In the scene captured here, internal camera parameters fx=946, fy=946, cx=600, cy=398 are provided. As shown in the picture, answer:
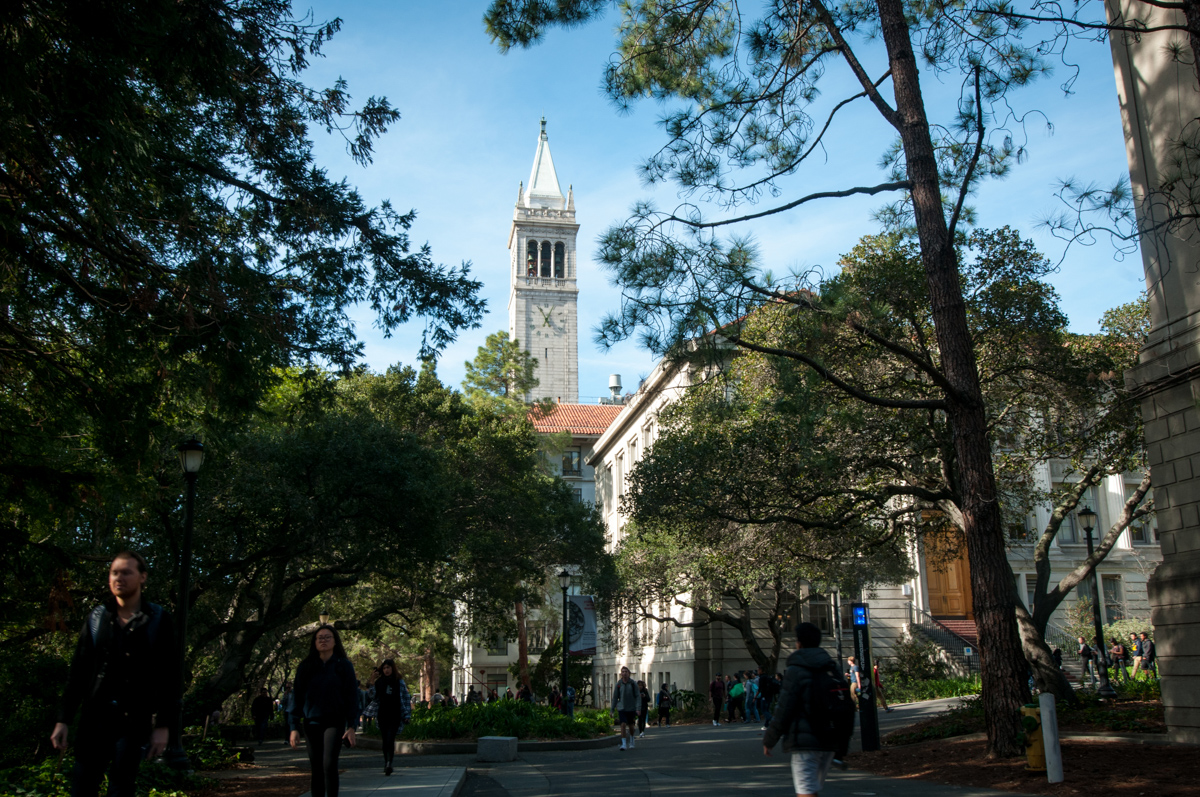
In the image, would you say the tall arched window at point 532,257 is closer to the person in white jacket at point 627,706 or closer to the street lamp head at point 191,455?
the person in white jacket at point 627,706

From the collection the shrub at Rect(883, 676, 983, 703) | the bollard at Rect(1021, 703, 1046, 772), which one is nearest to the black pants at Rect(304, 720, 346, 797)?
the bollard at Rect(1021, 703, 1046, 772)

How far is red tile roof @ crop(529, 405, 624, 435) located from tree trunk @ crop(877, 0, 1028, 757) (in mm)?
52320

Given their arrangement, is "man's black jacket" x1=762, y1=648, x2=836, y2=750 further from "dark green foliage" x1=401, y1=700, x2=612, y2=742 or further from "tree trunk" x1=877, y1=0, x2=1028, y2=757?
"dark green foliage" x1=401, y1=700, x2=612, y2=742

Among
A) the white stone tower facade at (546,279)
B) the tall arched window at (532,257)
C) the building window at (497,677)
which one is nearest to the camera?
the building window at (497,677)

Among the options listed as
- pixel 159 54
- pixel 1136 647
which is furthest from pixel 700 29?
pixel 1136 647

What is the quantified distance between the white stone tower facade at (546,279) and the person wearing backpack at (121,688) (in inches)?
3274

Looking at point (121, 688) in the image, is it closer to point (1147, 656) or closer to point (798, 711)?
point (798, 711)

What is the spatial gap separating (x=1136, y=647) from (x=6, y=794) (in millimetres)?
28004

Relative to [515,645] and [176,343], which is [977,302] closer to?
[176,343]

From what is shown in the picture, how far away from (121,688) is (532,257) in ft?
319

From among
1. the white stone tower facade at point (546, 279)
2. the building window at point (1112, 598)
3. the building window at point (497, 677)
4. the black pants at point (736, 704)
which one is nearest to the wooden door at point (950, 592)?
the building window at point (1112, 598)

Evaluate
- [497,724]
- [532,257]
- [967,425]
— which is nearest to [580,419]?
[532,257]

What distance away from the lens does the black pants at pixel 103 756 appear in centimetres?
513

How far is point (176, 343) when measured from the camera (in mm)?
9156
